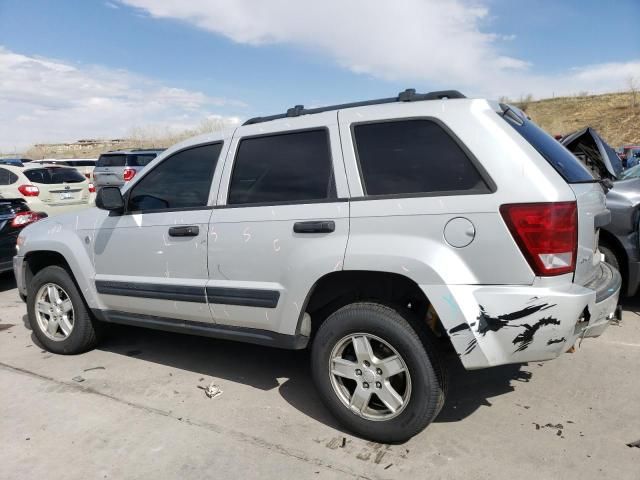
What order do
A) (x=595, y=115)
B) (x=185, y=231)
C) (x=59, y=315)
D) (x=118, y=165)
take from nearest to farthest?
(x=185, y=231), (x=59, y=315), (x=118, y=165), (x=595, y=115)

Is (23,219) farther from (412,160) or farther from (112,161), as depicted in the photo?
(112,161)

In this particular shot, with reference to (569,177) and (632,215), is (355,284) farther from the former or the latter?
(632,215)

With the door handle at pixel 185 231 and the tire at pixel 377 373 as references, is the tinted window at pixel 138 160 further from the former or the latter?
the tire at pixel 377 373

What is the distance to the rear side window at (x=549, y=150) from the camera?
2.73m

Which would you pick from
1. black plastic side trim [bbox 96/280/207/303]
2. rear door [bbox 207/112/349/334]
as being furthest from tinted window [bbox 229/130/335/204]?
black plastic side trim [bbox 96/280/207/303]

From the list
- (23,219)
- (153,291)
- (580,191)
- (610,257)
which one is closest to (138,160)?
(23,219)

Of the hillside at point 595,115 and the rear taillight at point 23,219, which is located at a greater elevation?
the hillside at point 595,115

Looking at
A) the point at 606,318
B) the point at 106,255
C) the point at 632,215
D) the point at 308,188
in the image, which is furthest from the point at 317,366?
the point at 632,215

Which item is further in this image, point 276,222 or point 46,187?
point 46,187

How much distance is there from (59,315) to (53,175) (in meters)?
7.12

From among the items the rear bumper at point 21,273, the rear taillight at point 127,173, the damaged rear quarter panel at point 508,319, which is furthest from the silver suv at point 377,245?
the rear taillight at point 127,173

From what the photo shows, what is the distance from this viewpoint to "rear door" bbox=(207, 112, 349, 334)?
9.87 ft

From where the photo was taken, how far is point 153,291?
3.76 m

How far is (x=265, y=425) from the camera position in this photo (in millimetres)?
3217
